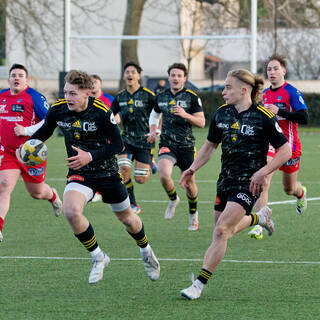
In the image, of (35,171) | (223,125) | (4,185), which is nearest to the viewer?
(223,125)

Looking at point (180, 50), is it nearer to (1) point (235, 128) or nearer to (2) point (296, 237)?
(2) point (296, 237)

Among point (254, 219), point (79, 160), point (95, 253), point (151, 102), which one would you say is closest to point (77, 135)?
point (79, 160)

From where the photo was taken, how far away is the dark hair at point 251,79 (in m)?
6.54

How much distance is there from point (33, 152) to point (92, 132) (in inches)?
26.6

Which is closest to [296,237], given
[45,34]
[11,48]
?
[45,34]

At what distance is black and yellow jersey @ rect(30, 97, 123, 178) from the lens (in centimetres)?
678

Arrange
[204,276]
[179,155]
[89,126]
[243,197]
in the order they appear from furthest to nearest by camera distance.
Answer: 1. [179,155]
2. [89,126]
3. [243,197]
4. [204,276]

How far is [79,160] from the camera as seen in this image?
21.4 ft

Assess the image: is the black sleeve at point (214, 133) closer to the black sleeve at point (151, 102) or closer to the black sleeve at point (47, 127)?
the black sleeve at point (47, 127)

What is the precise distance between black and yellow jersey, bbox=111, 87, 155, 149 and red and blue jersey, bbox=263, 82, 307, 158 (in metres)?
2.15

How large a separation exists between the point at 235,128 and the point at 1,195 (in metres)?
3.52

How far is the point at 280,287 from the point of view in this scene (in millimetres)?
6598

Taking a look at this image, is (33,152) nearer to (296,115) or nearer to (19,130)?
(19,130)

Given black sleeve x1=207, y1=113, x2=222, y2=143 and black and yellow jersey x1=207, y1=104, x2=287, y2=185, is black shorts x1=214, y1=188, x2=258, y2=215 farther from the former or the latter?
black sleeve x1=207, y1=113, x2=222, y2=143
